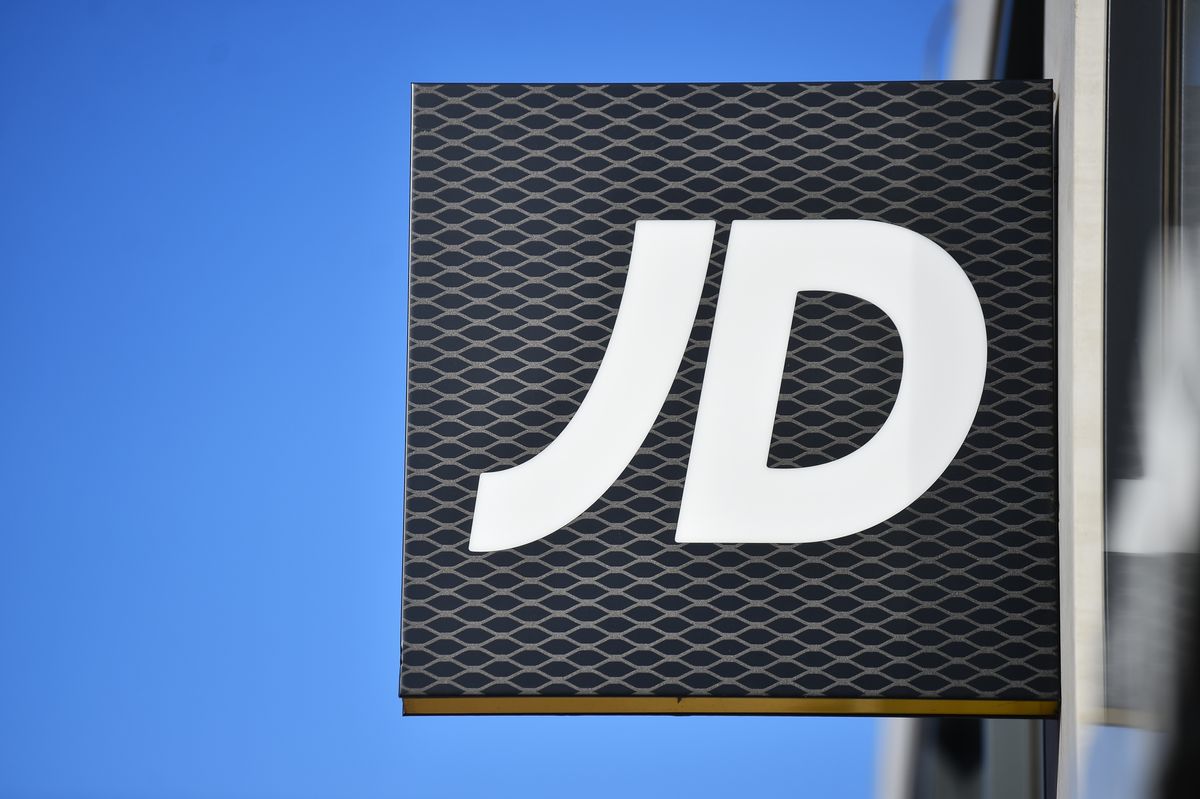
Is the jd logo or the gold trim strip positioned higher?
the jd logo

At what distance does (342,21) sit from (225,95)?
37 cm

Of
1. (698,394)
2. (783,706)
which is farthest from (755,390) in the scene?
(783,706)

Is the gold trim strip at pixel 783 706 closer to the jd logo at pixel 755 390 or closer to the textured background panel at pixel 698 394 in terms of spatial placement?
the textured background panel at pixel 698 394

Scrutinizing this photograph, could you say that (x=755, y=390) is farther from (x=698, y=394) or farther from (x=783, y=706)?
(x=783, y=706)

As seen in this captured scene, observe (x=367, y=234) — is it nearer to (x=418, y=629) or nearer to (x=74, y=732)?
(x=418, y=629)

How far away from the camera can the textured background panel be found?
1.86 metres

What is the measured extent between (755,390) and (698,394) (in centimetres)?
10

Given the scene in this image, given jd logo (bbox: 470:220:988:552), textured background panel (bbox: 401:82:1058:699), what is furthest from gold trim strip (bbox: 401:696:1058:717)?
jd logo (bbox: 470:220:988:552)

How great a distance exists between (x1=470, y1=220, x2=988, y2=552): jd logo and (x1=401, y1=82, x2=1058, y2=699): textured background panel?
29mm

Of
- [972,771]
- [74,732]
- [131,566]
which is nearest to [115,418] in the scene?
[131,566]

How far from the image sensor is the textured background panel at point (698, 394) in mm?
1861

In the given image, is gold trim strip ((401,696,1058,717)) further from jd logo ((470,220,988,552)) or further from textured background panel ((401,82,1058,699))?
jd logo ((470,220,988,552))

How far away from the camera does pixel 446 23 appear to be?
2.87m

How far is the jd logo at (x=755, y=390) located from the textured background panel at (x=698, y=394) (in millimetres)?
29
